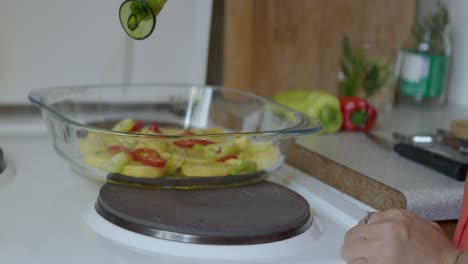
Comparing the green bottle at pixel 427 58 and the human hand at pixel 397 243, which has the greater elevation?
the green bottle at pixel 427 58

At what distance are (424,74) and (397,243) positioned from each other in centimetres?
80

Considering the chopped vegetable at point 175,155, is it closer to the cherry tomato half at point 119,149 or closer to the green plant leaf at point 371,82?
the cherry tomato half at point 119,149

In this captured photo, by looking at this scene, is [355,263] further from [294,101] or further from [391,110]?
[391,110]

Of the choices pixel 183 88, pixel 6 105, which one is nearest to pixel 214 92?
pixel 183 88

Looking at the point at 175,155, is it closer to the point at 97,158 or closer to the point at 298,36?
the point at 97,158

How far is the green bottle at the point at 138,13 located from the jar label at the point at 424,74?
87 centimetres

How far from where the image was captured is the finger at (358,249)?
68 centimetres

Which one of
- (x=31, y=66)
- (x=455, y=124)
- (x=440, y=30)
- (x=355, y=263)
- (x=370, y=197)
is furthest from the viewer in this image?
(x=440, y=30)

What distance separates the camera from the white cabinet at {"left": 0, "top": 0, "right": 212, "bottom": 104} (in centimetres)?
123

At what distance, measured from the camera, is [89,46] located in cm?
128

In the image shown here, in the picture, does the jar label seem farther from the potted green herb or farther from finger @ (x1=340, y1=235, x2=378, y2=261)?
finger @ (x1=340, y1=235, x2=378, y2=261)

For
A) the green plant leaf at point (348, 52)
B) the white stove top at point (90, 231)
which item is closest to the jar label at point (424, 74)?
the green plant leaf at point (348, 52)

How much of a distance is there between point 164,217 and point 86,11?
0.62 metres

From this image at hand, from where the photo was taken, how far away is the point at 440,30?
142 cm
